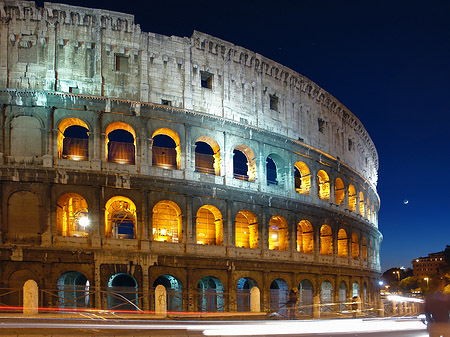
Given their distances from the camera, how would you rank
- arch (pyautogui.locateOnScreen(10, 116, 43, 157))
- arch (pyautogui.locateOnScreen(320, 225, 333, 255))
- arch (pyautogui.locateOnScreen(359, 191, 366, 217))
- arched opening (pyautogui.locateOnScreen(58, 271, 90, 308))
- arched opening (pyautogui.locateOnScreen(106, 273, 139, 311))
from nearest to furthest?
arched opening (pyautogui.locateOnScreen(106, 273, 139, 311)) → arched opening (pyautogui.locateOnScreen(58, 271, 90, 308)) → arch (pyautogui.locateOnScreen(10, 116, 43, 157)) → arch (pyautogui.locateOnScreen(320, 225, 333, 255)) → arch (pyautogui.locateOnScreen(359, 191, 366, 217))

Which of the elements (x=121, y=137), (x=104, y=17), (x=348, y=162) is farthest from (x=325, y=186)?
(x=121, y=137)

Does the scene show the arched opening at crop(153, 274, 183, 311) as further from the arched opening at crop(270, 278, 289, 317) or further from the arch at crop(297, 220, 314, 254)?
the arch at crop(297, 220, 314, 254)

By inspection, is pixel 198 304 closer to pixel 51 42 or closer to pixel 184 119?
pixel 184 119

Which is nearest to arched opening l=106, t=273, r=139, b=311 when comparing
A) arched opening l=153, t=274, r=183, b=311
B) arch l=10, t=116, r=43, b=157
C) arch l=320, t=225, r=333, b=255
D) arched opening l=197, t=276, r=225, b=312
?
arched opening l=153, t=274, r=183, b=311

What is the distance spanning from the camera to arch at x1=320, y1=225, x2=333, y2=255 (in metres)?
35.8

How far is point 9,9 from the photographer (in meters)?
26.1

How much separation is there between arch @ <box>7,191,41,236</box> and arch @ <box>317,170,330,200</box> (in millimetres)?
19733

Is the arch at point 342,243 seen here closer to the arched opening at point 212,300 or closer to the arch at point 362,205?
the arch at point 362,205

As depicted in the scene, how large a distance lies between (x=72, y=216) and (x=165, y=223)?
5.44m

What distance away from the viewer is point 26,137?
83.5 feet

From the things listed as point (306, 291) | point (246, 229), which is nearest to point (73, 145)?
point (246, 229)

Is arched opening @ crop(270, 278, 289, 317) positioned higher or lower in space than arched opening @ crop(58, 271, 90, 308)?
lower

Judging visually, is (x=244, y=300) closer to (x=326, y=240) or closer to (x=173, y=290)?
(x=173, y=290)

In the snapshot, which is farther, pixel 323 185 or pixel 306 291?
pixel 323 185
